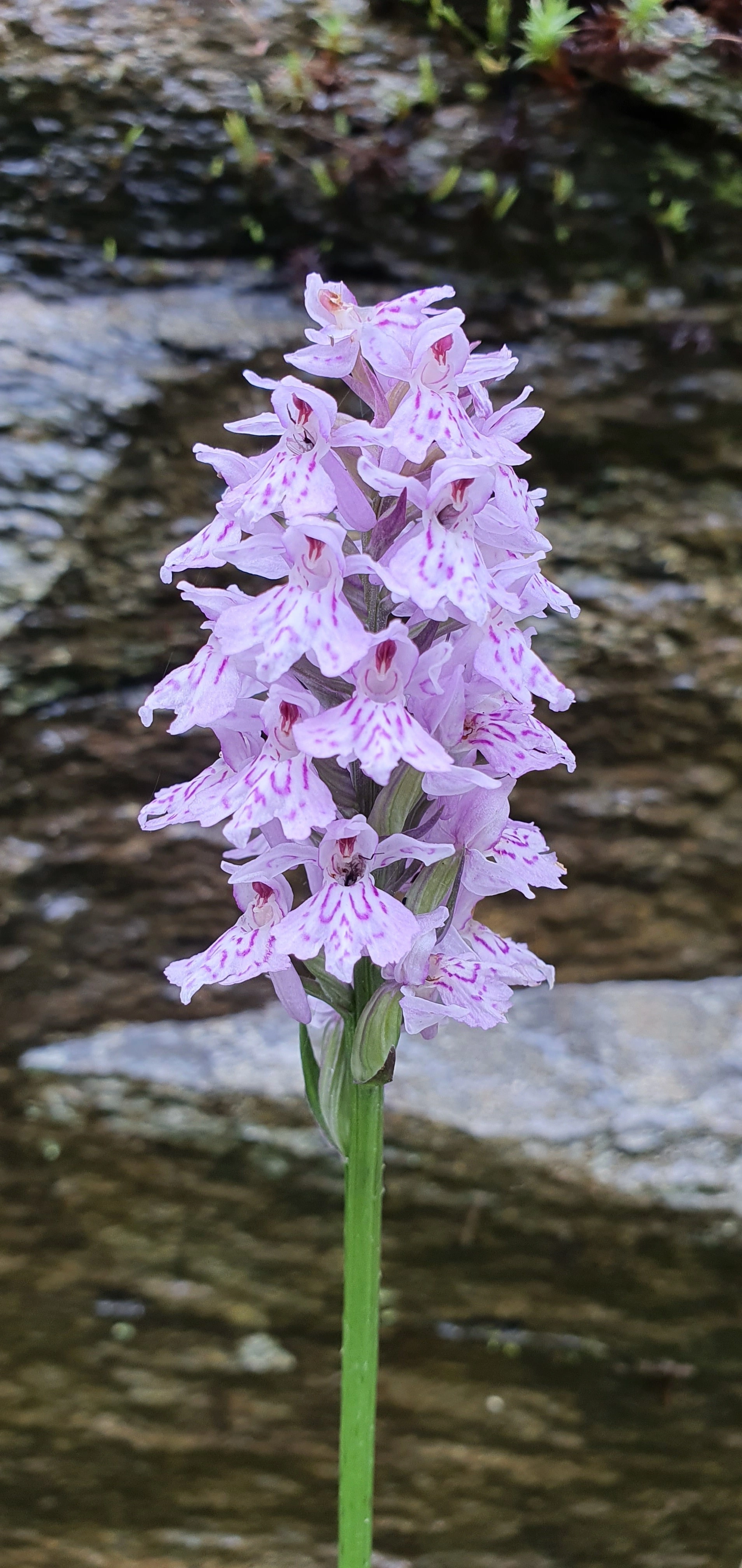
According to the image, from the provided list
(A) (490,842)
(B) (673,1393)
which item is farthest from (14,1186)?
(A) (490,842)

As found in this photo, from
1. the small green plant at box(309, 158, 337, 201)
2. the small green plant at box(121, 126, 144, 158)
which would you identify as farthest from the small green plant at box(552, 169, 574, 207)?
the small green plant at box(121, 126, 144, 158)

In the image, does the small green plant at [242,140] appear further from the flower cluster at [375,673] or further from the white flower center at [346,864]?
the white flower center at [346,864]

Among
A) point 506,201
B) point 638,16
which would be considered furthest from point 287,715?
point 638,16

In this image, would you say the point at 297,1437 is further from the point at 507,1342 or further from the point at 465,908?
the point at 465,908

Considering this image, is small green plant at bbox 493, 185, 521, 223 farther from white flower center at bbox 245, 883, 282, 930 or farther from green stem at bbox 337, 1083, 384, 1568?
green stem at bbox 337, 1083, 384, 1568

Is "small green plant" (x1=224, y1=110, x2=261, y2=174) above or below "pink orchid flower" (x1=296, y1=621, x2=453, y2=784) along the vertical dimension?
above

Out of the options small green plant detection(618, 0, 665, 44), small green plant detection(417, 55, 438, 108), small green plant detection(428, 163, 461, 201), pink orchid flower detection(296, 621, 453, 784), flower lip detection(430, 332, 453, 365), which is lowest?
pink orchid flower detection(296, 621, 453, 784)
